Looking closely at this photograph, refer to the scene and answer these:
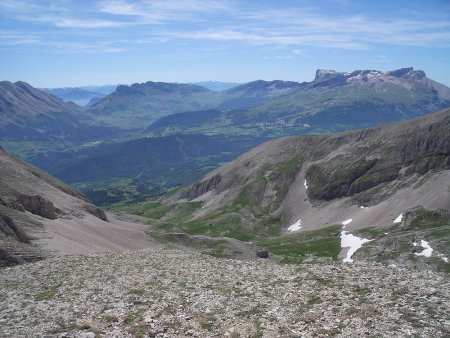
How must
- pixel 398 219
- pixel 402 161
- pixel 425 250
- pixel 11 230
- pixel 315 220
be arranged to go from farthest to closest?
pixel 402 161 < pixel 315 220 < pixel 398 219 < pixel 425 250 < pixel 11 230

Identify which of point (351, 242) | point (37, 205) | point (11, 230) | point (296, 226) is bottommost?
point (296, 226)

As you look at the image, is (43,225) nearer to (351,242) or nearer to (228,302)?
(228,302)

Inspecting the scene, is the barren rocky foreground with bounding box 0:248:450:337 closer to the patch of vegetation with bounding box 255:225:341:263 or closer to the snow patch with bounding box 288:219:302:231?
the patch of vegetation with bounding box 255:225:341:263

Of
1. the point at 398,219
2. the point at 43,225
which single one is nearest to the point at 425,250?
the point at 398,219

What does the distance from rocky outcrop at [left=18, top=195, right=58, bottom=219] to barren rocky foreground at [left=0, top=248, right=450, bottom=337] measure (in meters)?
50.9

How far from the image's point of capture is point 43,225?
83.9 m

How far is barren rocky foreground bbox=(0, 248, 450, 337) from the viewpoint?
28438 mm

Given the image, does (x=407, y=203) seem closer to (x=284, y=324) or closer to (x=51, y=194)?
(x=51, y=194)

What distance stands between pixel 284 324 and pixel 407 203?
142 meters

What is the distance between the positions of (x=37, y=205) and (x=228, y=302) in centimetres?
7597

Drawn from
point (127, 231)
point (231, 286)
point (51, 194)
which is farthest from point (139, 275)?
point (51, 194)

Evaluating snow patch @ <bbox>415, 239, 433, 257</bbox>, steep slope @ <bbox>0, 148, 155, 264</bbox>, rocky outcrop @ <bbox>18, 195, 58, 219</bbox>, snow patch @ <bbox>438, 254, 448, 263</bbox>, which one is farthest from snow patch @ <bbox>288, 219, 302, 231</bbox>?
rocky outcrop @ <bbox>18, 195, 58, 219</bbox>

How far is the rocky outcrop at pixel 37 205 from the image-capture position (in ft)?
319

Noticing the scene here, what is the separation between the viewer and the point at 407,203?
15700 centimetres
